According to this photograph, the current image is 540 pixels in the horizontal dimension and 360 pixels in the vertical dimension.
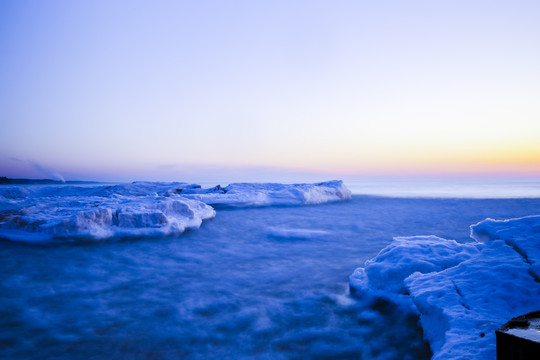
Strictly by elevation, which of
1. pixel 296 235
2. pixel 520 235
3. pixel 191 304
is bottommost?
Answer: pixel 191 304

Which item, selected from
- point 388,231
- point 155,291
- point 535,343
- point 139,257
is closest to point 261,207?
point 388,231

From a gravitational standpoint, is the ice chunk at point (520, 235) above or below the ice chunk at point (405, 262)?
above

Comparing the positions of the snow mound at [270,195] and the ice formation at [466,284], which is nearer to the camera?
the ice formation at [466,284]

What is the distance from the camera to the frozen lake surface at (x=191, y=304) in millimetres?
2551

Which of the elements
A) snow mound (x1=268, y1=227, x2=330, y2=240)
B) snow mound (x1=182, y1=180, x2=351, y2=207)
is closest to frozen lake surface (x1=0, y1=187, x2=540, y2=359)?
snow mound (x1=268, y1=227, x2=330, y2=240)

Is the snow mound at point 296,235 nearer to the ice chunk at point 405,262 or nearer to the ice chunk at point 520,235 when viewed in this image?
the ice chunk at point 405,262

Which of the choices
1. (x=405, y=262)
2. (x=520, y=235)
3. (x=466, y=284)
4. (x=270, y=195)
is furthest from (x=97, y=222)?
(x=270, y=195)

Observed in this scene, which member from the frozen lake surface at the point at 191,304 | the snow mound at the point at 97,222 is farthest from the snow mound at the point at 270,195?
the frozen lake surface at the point at 191,304

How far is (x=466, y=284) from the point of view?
2.55m

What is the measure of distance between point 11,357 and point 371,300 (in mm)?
3424

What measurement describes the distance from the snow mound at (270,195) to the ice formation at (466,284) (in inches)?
399

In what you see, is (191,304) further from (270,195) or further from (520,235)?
(270,195)

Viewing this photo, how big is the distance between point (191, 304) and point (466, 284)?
9.22ft

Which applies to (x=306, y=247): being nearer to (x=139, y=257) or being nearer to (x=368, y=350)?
(x=139, y=257)
